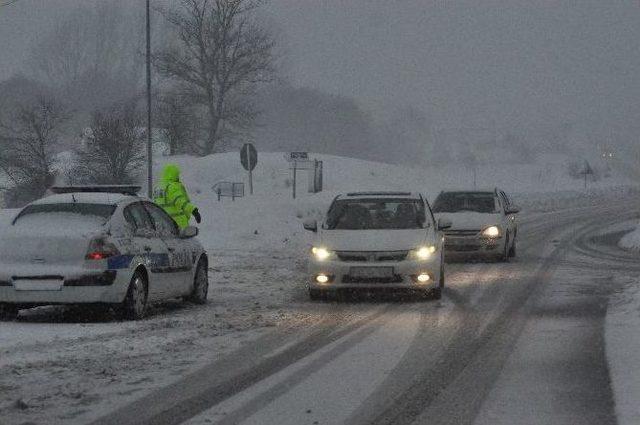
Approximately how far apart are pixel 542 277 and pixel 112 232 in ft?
28.6

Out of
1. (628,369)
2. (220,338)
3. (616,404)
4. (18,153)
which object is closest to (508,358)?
(628,369)

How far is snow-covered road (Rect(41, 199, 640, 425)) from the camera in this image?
24.1 ft

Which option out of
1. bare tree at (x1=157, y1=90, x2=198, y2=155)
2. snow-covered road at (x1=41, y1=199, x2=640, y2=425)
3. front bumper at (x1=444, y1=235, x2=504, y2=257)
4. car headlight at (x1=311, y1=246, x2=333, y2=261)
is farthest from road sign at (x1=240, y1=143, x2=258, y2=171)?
bare tree at (x1=157, y1=90, x2=198, y2=155)

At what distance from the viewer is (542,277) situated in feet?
62.5

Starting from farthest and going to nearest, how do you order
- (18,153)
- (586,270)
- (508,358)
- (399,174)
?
(399,174) → (18,153) → (586,270) → (508,358)

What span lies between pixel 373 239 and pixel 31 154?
142ft

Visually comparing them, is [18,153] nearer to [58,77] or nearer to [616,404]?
[616,404]

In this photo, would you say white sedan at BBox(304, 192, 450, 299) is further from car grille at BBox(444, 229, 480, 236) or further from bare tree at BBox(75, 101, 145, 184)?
bare tree at BBox(75, 101, 145, 184)

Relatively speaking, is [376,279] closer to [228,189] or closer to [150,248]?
[150,248]

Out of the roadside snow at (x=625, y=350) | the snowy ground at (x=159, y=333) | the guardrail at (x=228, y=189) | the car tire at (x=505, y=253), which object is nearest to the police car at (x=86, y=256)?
the snowy ground at (x=159, y=333)

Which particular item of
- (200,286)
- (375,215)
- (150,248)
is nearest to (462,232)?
(375,215)

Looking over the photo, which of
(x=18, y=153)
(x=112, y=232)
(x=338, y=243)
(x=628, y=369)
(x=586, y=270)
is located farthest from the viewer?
(x=18, y=153)

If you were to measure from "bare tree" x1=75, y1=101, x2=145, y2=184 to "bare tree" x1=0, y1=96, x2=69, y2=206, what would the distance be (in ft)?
9.87

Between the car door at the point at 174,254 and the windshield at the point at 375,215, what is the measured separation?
8.75 feet
